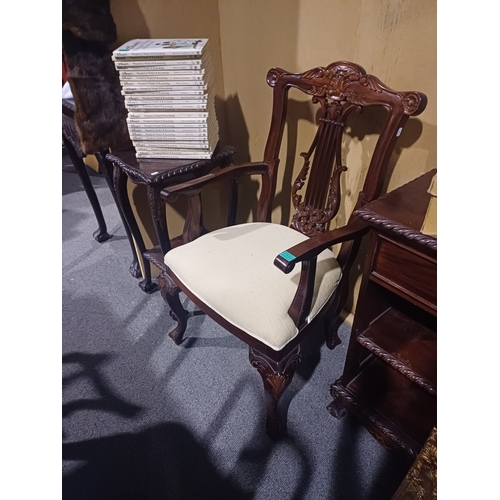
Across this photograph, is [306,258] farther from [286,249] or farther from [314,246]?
[286,249]

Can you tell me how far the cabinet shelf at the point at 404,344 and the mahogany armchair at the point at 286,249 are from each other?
6.7 inches

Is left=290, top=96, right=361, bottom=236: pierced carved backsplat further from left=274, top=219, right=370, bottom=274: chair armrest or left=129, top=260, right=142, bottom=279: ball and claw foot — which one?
left=129, top=260, right=142, bottom=279: ball and claw foot

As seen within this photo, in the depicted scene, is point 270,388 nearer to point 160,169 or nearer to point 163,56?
point 160,169

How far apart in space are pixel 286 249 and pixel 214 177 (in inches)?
14.3

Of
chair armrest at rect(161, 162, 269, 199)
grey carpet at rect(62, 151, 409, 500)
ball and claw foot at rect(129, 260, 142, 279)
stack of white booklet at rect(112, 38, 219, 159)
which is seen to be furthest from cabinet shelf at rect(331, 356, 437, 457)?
ball and claw foot at rect(129, 260, 142, 279)

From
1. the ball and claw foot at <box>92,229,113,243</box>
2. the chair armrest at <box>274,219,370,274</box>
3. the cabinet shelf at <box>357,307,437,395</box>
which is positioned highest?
the chair armrest at <box>274,219,370,274</box>

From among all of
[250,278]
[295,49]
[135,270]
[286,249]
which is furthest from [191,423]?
[295,49]

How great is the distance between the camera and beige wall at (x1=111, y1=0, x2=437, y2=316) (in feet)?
3.25

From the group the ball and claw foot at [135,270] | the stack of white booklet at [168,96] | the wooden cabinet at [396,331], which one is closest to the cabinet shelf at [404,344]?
the wooden cabinet at [396,331]

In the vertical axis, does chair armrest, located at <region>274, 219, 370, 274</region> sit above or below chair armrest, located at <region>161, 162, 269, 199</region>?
below

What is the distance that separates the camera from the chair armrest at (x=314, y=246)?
794mm

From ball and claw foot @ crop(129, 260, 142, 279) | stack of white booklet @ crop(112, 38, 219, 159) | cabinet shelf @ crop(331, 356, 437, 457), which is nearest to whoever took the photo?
cabinet shelf @ crop(331, 356, 437, 457)

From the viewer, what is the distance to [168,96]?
122 centimetres
